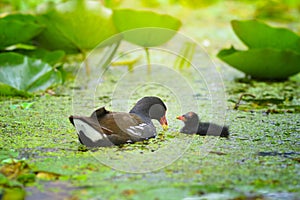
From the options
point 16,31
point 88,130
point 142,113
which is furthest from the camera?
point 16,31

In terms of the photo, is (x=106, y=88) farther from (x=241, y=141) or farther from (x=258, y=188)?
(x=258, y=188)

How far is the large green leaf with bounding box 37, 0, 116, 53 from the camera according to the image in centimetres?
425

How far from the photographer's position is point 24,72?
3.92m

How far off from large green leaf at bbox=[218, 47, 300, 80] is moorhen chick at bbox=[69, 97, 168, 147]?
4.47 ft

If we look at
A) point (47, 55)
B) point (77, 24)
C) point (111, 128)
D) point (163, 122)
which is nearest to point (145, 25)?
point (77, 24)

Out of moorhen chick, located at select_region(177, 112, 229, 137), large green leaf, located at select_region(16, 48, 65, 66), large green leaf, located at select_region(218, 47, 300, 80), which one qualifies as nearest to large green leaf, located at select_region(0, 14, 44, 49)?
large green leaf, located at select_region(16, 48, 65, 66)

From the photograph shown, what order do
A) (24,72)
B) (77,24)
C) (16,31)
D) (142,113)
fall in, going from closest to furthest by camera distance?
(142,113) < (24,72) < (16,31) < (77,24)

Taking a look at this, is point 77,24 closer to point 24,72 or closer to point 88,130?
point 24,72

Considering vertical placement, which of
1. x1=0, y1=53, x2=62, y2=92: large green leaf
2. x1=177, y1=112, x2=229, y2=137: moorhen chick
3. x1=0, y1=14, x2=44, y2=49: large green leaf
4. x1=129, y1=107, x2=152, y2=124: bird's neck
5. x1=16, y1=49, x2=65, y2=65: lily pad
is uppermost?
x1=0, y1=14, x2=44, y2=49: large green leaf

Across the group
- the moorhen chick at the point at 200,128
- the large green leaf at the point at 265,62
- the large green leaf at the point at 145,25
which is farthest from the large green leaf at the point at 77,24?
the moorhen chick at the point at 200,128

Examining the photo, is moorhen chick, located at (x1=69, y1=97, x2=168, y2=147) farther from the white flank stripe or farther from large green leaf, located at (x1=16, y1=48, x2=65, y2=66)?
large green leaf, located at (x1=16, y1=48, x2=65, y2=66)

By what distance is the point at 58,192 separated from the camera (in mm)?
2168

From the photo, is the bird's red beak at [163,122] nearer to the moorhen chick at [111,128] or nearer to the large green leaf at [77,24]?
the moorhen chick at [111,128]

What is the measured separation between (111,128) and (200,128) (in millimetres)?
570
